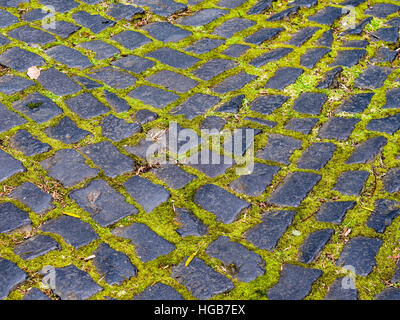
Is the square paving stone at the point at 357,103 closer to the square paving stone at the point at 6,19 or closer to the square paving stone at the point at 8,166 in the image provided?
the square paving stone at the point at 8,166

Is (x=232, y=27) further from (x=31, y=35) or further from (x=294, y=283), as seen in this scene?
(x=294, y=283)

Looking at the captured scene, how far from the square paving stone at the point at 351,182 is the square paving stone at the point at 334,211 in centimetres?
11

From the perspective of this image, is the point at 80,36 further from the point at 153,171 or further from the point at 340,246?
the point at 340,246

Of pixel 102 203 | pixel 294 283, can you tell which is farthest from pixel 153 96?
pixel 294 283

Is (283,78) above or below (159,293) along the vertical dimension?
above

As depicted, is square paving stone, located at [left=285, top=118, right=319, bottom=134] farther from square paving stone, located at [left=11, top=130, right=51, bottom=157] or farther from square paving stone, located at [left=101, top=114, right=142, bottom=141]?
square paving stone, located at [left=11, top=130, right=51, bottom=157]

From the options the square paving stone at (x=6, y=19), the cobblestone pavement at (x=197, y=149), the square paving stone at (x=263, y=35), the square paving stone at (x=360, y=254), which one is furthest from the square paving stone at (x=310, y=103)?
the square paving stone at (x=6, y=19)

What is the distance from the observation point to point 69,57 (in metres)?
4.72

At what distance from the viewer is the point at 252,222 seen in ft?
10.7

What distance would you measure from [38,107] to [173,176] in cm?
129

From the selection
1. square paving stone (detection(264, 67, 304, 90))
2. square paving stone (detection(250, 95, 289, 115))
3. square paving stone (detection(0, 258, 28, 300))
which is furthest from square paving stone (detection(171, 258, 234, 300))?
square paving stone (detection(264, 67, 304, 90))

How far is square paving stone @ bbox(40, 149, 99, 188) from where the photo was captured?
139 inches
